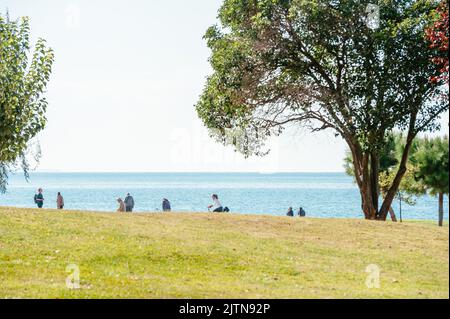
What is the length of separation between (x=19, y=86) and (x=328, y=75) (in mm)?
13087

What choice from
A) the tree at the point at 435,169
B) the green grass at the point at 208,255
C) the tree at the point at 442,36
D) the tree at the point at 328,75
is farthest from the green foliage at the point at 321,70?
the tree at the point at 435,169

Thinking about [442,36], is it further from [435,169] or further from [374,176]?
[374,176]

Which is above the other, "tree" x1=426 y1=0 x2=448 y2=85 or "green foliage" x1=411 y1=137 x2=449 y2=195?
"tree" x1=426 y1=0 x2=448 y2=85

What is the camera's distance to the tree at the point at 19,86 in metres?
16.5

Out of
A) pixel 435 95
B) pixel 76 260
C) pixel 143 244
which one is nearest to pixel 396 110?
pixel 435 95

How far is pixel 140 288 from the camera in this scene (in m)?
13.5

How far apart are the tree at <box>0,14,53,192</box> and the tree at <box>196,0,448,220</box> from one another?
9478 millimetres

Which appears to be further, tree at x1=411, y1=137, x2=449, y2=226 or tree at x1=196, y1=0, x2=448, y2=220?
tree at x1=196, y1=0, x2=448, y2=220

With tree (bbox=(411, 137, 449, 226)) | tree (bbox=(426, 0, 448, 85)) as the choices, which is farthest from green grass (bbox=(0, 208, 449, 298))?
tree (bbox=(411, 137, 449, 226))

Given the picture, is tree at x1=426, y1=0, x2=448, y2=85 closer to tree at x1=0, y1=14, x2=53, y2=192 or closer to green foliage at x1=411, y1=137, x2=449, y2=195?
green foliage at x1=411, y1=137, x2=449, y2=195

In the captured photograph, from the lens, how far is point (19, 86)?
1705 centimetres

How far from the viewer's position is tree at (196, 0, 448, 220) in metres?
22.1

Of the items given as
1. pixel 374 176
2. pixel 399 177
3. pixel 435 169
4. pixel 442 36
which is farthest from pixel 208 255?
pixel 435 169
